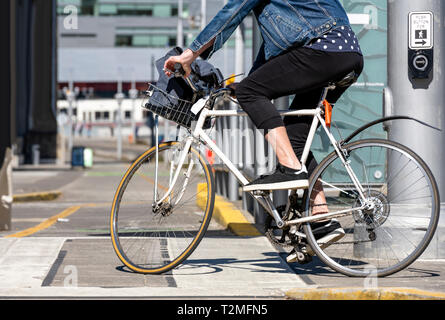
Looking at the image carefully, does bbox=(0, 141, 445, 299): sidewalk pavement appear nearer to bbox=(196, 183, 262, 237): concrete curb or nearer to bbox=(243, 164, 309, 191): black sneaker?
bbox=(196, 183, 262, 237): concrete curb

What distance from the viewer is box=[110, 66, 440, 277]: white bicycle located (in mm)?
4570

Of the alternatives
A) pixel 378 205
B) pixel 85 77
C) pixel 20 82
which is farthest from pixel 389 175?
pixel 85 77

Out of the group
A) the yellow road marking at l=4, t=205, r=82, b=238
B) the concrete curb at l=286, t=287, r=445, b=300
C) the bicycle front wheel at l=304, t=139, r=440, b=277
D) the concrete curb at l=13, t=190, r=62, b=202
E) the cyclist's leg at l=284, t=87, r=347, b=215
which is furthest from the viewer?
the concrete curb at l=13, t=190, r=62, b=202

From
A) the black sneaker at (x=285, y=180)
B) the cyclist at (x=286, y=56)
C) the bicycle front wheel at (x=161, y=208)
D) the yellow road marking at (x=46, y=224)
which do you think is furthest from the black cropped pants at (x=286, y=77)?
the yellow road marking at (x=46, y=224)

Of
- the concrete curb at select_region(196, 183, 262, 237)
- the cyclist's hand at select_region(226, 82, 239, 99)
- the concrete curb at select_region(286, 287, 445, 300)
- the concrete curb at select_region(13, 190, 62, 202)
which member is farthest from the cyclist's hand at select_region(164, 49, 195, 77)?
the concrete curb at select_region(13, 190, 62, 202)

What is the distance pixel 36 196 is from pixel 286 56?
11554mm

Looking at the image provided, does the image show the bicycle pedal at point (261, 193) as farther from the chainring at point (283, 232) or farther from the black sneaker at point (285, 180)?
the chainring at point (283, 232)

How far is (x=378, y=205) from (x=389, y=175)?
0.29 metres

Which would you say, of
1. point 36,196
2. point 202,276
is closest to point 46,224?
point 202,276

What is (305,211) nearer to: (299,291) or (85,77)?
(299,291)

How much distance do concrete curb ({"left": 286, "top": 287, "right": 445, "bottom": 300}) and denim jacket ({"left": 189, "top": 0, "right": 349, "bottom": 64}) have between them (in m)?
1.31

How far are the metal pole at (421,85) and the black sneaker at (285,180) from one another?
3.92 feet

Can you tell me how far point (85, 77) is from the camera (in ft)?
317

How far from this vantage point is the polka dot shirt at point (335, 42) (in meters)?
4.56
